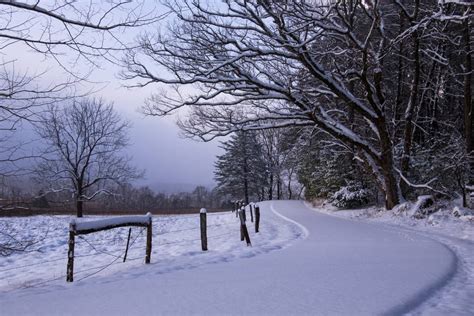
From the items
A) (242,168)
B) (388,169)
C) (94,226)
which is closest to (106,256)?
(94,226)

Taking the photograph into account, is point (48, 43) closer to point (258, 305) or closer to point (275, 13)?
point (258, 305)

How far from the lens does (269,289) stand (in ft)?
15.6

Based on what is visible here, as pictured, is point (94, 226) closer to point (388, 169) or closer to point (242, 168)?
point (388, 169)

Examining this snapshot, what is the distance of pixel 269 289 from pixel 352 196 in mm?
19062

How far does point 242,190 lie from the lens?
4797cm

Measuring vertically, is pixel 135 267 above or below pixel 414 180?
below

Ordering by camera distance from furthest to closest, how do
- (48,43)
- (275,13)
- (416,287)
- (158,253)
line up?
(275,13) → (158,253) → (48,43) → (416,287)

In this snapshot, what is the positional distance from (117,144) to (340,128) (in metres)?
20.3

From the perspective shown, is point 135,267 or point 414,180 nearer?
point 135,267

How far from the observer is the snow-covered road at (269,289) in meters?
4.11

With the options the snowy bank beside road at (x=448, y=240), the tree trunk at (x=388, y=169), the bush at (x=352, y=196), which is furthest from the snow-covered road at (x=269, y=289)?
the bush at (x=352, y=196)

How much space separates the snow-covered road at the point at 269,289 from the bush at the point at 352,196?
15735mm

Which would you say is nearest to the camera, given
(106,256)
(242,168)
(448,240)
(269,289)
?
(269,289)

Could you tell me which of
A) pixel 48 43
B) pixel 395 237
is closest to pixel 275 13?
pixel 395 237
